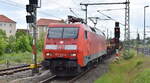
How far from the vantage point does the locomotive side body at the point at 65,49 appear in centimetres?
1723

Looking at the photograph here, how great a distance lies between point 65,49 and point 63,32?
1149 millimetres

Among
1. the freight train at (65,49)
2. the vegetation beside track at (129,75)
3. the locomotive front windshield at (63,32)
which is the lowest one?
the vegetation beside track at (129,75)

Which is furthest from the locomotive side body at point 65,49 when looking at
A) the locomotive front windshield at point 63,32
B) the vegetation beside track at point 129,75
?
the vegetation beside track at point 129,75

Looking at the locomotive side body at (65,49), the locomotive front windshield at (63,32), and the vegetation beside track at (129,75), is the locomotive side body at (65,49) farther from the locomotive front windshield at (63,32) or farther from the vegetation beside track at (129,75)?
the vegetation beside track at (129,75)

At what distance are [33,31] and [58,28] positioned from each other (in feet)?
6.51

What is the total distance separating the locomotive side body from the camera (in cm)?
1723

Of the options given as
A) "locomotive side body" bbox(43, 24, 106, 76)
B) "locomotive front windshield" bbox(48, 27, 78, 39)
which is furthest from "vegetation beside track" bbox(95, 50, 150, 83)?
"locomotive front windshield" bbox(48, 27, 78, 39)

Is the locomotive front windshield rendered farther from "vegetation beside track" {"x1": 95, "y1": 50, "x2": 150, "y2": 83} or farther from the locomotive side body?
"vegetation beside track" {"x1": 95, "y1": 50, "x2": 150, "y2": 83}

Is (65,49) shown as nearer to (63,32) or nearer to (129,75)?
(63,32)

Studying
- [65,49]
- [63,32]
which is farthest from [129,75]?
[63,32]

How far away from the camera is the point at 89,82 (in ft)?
55.8

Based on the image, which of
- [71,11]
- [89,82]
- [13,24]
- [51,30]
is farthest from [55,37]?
[13,24]

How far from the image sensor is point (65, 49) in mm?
17391

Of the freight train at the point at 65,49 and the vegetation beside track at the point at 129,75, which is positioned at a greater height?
the freight train at the point at 65,49
